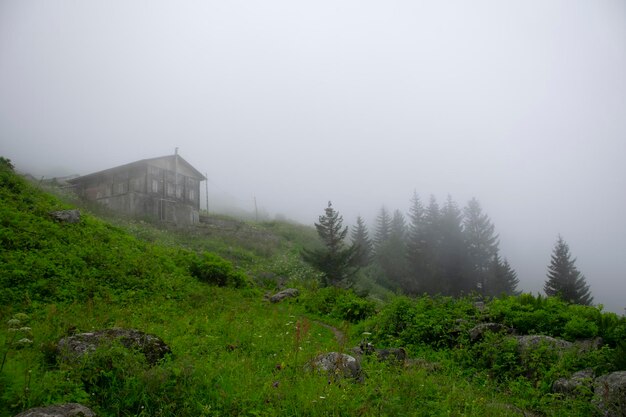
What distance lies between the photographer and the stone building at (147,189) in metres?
37.0

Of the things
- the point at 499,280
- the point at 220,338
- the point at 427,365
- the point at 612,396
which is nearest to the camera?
the point at 612,396

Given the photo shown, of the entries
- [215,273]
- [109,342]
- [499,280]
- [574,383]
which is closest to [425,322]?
[574,383]

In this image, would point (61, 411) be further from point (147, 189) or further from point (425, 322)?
point (147, 189)

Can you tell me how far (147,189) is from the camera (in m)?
37.5

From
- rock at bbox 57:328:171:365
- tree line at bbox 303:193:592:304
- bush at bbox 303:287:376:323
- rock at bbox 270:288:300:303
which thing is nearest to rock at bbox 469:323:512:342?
bush at bbox 303:287:376:323

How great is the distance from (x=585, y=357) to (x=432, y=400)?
4.23 metres

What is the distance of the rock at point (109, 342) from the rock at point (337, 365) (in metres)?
2.58

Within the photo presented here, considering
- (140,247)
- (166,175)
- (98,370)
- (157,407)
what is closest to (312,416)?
(157,407)

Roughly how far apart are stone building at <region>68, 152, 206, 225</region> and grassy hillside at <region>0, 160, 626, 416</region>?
1823 centimetres

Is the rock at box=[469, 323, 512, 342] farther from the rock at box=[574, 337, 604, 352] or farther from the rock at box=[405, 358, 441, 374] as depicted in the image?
the rock at box=[405, 358, 441, 374]

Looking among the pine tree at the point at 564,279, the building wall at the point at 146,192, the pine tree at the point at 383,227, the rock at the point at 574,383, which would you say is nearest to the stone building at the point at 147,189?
the building wall at the point at 146,192

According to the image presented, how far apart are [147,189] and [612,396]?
3900 cm

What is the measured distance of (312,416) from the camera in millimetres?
4609

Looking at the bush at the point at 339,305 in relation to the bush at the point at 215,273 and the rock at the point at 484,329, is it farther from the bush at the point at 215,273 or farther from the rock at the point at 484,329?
the rock at the point at 484,329
